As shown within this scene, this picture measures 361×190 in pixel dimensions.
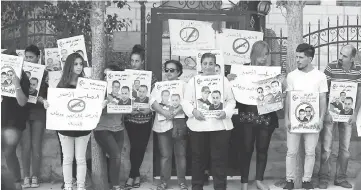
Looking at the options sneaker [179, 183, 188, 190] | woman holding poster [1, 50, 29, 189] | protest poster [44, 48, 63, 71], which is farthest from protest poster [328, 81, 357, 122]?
woman holding poster [1, 50, 29, 189]

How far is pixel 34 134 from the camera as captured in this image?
7.38 meters

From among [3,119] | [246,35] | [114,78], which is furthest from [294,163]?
[3,119]

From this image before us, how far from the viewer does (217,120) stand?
683 centimetres

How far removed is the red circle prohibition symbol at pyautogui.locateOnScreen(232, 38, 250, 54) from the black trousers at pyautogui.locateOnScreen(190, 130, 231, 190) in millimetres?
1430

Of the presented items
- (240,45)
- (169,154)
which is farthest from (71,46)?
(240,45)

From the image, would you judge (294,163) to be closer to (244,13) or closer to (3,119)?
(244,13)

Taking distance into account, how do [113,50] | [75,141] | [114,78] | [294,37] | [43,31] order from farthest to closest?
[113,50], [43,31], [294,37], [114,78], [75,141]

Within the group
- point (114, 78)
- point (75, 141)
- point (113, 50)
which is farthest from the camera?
point (113, 50)

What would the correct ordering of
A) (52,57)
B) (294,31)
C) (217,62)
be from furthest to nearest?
(52,57), (294,31), (217,62)

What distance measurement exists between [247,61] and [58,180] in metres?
2.89

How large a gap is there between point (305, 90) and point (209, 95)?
1184 millimetres

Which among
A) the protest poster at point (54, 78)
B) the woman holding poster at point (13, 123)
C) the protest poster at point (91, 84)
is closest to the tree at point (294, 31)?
the protest poster at point (91, 84)

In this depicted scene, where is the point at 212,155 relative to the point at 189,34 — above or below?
below

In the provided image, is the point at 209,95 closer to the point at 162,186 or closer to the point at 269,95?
the point at 269,95
